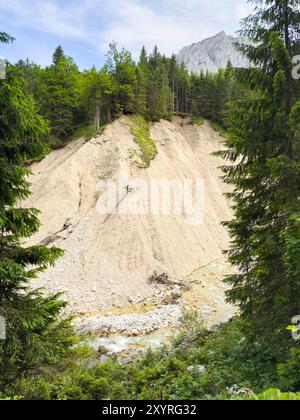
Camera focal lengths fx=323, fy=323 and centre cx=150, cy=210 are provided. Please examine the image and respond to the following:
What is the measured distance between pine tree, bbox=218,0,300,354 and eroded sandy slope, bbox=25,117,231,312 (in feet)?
25.9

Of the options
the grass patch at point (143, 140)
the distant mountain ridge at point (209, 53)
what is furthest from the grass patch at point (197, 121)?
the distant mountain ridge at point (209, 53)

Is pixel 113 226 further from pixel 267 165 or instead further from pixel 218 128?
pixel 218 128

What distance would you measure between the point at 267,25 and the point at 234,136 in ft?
11.2

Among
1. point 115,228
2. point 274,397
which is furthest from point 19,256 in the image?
point 115,228

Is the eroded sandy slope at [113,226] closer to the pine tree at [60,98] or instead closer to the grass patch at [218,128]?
the pine tree at [60,98]

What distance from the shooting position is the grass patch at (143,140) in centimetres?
3191

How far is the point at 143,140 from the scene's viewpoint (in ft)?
113

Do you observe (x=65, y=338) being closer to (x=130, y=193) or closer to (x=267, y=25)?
(x=267, y=25)

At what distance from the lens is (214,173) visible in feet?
122

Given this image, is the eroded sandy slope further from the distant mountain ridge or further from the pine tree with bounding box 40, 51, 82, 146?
the distant mountain ridge

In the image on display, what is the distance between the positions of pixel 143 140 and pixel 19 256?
28643 millimetres

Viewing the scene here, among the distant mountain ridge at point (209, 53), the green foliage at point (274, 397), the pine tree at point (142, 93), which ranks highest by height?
the distant mountain ridge at point (209, 53)

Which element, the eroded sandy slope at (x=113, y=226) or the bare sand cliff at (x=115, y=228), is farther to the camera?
the eroded sandy slope at (x=113, y=226)

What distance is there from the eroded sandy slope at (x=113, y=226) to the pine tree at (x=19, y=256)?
11910mm
